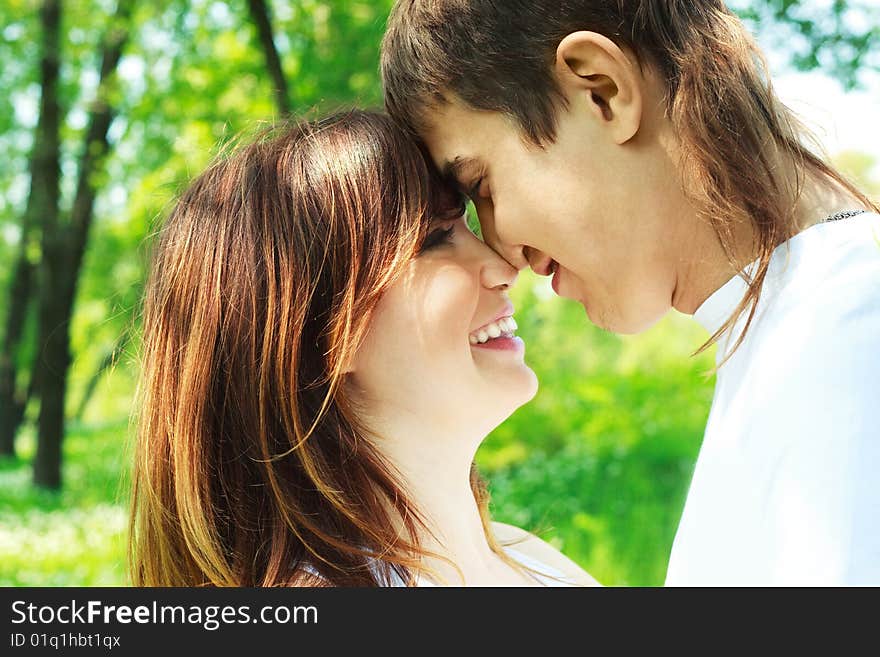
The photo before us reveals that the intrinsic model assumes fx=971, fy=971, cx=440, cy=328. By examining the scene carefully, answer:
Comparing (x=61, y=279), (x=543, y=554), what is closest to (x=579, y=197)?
(x=543, y=554)

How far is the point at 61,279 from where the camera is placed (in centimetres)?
981

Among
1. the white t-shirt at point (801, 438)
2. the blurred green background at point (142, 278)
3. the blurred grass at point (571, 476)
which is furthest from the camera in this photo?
the blurred grass at point (571, 476)

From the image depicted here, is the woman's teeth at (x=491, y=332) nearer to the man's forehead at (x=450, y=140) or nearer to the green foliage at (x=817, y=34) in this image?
the man's forehead at (x=450, y=140)

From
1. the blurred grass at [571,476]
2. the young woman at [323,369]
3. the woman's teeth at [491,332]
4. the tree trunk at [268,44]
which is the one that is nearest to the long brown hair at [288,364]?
the young woman at [323,369]

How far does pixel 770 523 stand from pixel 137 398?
56.3 inches

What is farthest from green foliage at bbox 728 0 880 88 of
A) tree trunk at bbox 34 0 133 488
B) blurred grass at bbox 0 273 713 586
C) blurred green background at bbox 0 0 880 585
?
tree trunk at bbox 34 0 133 488

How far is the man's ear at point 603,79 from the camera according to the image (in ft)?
5.96

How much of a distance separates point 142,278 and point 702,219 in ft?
4.77

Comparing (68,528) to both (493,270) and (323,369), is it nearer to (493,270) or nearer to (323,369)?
(323,369)

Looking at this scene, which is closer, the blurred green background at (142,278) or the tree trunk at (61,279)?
the blurred green background at (142,278)

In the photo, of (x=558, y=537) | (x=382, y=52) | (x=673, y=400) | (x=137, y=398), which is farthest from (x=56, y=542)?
(x=382, y=52)

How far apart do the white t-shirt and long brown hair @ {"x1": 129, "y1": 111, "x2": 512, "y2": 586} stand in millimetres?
624

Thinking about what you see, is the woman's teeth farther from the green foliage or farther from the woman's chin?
the green foliage
